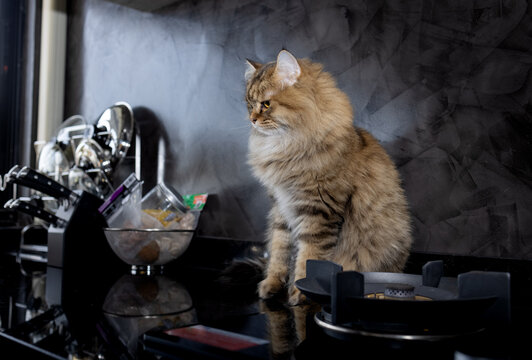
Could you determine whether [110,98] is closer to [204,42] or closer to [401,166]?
[204,42]

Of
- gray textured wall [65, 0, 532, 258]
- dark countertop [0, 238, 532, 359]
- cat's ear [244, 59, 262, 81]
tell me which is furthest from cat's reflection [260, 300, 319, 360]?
cat's ear [244, 59, 262, 81]

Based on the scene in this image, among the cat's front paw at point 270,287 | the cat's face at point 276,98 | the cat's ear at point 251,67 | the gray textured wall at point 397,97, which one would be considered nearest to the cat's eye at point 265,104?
the cat's face at point 276,98

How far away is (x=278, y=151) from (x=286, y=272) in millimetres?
320

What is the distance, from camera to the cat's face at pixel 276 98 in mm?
1215

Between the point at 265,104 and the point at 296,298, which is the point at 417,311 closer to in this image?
the point at 296,298

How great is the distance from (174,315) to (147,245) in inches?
24.6

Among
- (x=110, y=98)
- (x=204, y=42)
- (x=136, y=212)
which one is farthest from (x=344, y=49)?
(x=110, y=98)

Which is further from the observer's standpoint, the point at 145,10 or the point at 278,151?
the point at 145,10

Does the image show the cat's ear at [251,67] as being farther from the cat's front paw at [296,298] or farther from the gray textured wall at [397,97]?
the cat's front paw at [296,298]

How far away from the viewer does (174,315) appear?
96cm

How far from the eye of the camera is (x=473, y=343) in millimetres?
595

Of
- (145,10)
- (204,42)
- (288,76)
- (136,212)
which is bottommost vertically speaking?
(136,212)

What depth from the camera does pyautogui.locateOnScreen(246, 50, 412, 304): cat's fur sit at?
3.72 ft

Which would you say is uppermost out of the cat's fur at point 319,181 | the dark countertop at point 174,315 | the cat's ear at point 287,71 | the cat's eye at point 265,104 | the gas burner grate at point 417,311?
the cat's ear at point 287,71
